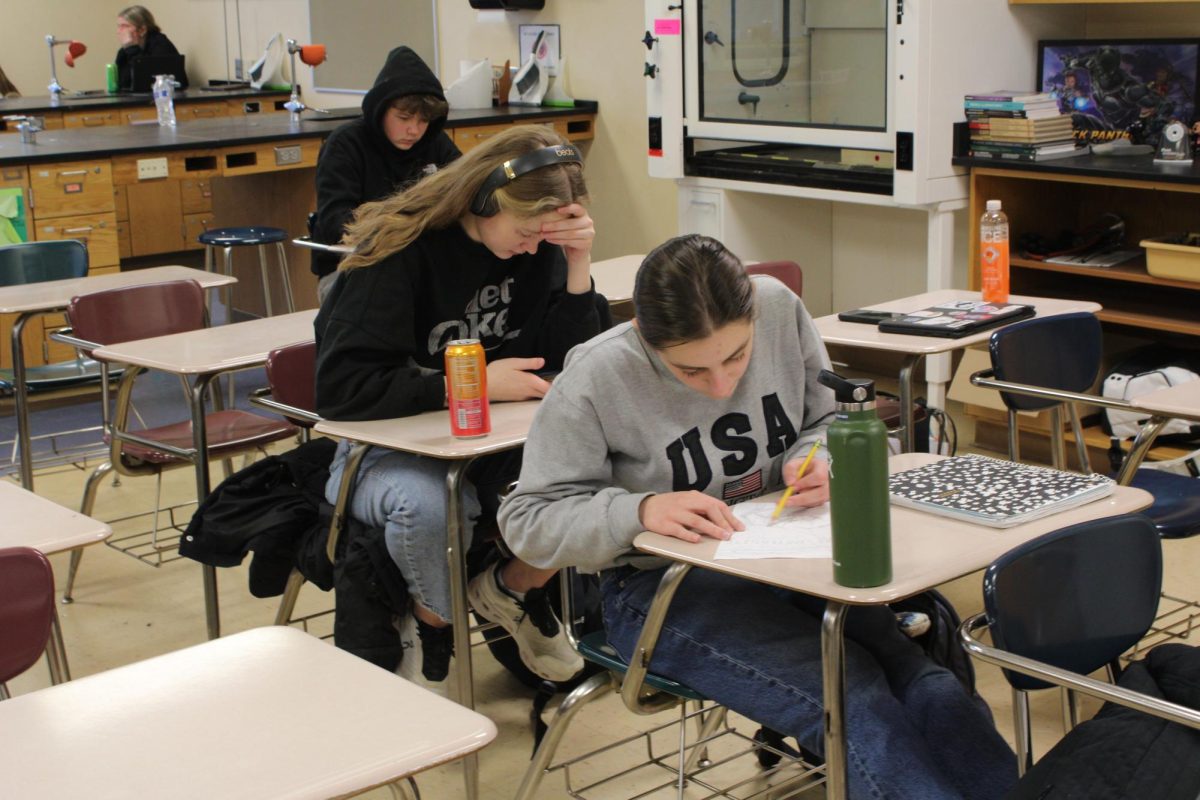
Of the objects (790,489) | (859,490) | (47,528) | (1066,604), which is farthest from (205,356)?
(1066,604)

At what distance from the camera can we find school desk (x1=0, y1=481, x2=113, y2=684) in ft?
6.47

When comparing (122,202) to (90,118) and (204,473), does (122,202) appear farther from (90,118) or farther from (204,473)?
(204,473)

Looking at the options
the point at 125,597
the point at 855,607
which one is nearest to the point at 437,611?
the point at 855,607

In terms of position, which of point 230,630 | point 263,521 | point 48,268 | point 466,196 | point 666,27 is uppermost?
point 666,27

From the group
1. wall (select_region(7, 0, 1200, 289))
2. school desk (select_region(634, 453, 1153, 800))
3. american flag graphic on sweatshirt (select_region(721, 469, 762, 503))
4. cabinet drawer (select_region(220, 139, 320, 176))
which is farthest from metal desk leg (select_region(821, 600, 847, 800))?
cabinet drawer (select_region(220, 139, 320, 176))

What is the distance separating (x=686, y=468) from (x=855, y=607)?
0.30 meters

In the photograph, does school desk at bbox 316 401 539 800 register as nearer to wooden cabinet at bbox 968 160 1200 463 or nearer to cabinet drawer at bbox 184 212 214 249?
wooden cabinet at bbox 968 160 1200 463

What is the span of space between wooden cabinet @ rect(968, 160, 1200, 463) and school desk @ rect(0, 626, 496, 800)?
10.1 feet

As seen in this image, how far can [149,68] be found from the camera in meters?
9.59

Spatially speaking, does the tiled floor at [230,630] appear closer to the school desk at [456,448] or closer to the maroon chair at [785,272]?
the school desk at [456,448]

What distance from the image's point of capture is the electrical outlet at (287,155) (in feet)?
19.6

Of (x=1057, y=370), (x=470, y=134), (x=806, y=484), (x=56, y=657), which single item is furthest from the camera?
(x=470, y=134)

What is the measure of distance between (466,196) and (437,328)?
0.27 metres

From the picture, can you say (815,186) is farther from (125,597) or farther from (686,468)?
(686,468)
